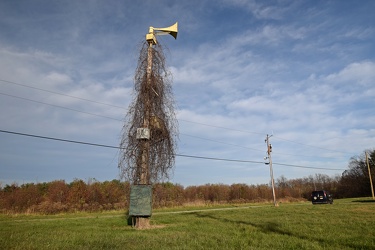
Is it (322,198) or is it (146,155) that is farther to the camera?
(322,198)

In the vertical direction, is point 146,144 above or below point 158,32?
below

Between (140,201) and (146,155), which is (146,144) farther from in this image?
(140,201)

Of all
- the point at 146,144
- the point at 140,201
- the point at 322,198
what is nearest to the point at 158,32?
the point at 146,144

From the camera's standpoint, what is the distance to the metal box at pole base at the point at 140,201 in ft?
38.9

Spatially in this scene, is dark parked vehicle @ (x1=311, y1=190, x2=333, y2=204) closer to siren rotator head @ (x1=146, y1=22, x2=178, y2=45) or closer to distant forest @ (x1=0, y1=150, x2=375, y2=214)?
distant forest @ (x1=0, y1=150, x2=375, y2=214)

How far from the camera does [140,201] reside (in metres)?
11.9

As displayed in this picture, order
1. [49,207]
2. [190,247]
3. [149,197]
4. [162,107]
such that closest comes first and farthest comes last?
1. [190,247]
2. [149,197]
3. [162,107]
4. [49,207]

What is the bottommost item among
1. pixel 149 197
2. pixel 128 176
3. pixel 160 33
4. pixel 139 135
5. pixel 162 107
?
pixel 149 197

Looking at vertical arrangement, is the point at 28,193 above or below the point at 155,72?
below

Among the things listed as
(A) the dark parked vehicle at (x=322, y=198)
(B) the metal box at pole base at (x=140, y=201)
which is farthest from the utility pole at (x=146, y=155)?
(A) the dark parked vehicle at (x=322, y=198)

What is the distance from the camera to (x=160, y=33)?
48.1 ft

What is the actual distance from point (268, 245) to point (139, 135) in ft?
24.5

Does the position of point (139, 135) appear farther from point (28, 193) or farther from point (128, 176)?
point (28, 193)

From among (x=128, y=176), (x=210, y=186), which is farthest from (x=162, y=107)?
(x=210, y=186)
